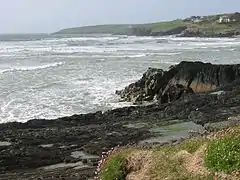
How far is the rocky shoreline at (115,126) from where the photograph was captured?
20.4 meters

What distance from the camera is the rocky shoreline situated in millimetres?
20359

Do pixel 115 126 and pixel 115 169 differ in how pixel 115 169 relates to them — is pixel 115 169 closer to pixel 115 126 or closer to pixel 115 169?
pixel 115 169

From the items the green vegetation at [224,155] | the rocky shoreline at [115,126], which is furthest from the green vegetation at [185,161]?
the rocky shoreline at [115,126]

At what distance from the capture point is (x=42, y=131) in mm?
26266

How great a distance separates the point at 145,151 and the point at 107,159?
3.59 ft

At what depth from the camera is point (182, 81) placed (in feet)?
132

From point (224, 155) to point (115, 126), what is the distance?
1681 centimetres

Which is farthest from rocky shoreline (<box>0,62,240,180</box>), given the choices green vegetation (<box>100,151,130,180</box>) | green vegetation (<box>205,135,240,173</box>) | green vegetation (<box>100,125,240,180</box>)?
green vegetation (<box>205,135,240,173</box>)

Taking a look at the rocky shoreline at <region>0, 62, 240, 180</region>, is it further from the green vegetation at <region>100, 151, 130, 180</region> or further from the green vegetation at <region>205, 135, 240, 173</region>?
the green vegetation at <region>205, 135, 240, 173</region>

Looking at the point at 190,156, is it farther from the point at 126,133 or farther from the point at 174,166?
the point at 126,133

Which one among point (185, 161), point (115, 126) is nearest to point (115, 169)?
point (185, 161)

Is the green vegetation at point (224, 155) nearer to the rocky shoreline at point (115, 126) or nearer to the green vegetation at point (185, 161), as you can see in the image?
the green vegetation at point (185, 161)

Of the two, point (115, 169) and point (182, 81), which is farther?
point (182, 81)

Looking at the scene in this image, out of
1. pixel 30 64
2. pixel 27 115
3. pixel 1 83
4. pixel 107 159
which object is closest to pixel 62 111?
pixel 27 115
